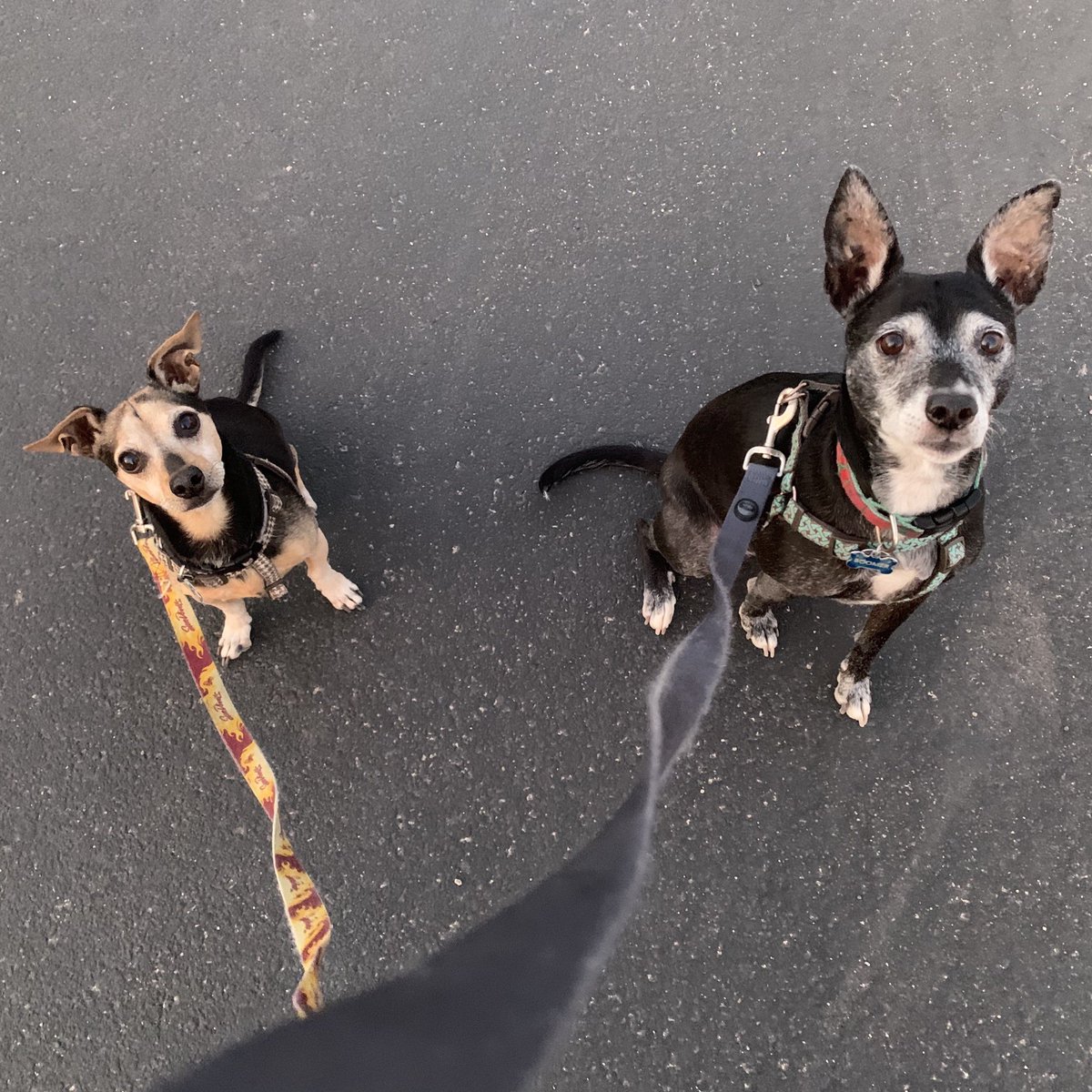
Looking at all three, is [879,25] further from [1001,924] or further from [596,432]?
[1001,924]

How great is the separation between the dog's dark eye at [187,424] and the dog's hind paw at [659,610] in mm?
1738

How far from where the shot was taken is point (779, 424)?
217 centimetres

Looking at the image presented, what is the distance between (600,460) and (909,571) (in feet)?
4.33

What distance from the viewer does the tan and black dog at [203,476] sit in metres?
2.39

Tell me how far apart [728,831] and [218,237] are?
11.8 feet

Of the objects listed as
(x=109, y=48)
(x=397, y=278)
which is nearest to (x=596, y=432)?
(x=397, y=278)

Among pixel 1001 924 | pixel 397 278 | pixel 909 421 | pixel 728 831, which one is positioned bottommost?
pixel 1001 924

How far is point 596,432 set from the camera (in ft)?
11.5

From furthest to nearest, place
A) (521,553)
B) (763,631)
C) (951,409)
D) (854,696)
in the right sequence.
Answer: (521,553) → (763,631) → (854,696) → (951,409)

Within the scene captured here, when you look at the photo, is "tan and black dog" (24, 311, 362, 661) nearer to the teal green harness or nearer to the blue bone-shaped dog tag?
the teal green harness

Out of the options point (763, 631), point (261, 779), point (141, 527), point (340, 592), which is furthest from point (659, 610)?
point (141, 527)

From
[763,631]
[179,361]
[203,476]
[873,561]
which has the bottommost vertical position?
[763,631]

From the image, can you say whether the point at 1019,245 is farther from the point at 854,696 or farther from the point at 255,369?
the point at 255,369

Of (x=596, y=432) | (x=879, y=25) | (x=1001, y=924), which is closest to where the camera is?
(x=1001, y=924)
